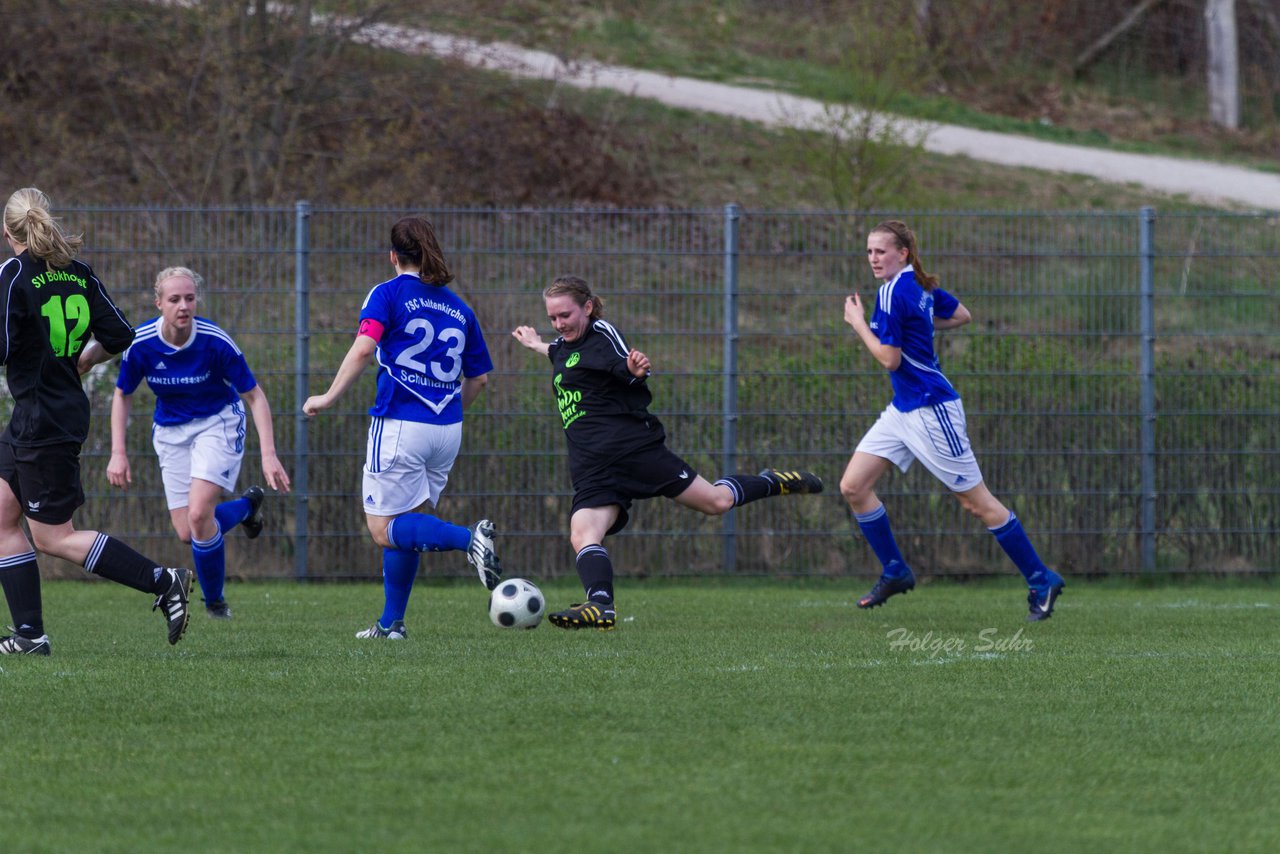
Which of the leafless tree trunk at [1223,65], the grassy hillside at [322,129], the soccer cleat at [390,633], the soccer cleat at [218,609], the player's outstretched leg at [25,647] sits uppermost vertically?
the leafless tree trunk at [1223,65]

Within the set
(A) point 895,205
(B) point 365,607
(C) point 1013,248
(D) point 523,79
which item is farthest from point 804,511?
(D) point 523,79

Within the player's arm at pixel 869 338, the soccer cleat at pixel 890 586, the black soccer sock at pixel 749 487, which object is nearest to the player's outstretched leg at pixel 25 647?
the black soccer sock at pixel 749 487

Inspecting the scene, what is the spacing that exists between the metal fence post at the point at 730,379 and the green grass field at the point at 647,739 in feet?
10.3

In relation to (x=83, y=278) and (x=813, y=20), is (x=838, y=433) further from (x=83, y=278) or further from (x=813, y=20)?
(x=813, y=20)

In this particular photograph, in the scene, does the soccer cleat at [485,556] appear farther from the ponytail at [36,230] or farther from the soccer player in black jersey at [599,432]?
the ponytail at [36,230]

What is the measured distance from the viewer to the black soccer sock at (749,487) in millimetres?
8109

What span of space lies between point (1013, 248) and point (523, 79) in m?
13.2

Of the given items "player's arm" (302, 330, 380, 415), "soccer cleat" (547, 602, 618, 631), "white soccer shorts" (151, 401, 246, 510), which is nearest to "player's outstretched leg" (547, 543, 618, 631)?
"soccer cleat" (547, 602, 618, 631)

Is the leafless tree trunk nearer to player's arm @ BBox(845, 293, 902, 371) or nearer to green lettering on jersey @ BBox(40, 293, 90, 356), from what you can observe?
player's arm @ BBox(845, 293, 902, 371)

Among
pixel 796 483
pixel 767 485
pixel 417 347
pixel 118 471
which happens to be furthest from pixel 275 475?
pixel 796 483

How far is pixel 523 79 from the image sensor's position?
2312cm

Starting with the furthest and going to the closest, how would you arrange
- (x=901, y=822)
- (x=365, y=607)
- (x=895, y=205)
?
(x=895, y=205)
(x=365, y=607)
(x=901, y=822)

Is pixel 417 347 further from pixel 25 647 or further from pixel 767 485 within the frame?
pixel 25 647

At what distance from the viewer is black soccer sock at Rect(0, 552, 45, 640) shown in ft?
22.1
